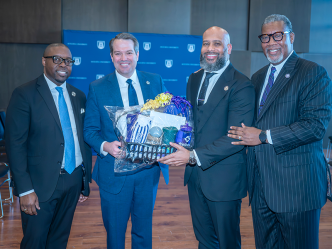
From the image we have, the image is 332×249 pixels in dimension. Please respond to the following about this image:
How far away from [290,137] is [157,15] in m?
6.09

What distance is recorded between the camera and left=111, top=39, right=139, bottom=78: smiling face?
80.7 inches

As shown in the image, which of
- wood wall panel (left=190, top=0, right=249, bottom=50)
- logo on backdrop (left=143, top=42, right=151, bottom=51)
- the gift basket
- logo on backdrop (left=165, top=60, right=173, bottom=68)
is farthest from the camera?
wood wall panel (left=190, top=0, right=249, bottom=50)

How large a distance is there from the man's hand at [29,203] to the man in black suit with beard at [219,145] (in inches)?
37.9

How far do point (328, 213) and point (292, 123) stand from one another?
2.83 meters

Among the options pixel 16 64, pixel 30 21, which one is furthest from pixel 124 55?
pixel 16 64

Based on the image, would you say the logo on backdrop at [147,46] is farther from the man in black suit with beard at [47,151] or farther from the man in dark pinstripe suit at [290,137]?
the man in dark pinstripe suit at [290,137]

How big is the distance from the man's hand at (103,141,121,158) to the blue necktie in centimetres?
30

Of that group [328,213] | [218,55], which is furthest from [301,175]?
[328,213]

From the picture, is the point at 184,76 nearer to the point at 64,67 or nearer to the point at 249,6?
the point at 249,6

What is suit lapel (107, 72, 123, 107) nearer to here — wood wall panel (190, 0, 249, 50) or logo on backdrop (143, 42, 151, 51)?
logo on backdrop (143, 42, 151, 51)

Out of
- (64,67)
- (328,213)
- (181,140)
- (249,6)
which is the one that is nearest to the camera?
(181,140)

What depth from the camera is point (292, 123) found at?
1.81m

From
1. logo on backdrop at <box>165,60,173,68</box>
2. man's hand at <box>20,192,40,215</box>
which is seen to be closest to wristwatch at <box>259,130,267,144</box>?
man's hand at <box>20,192,40,215</box>

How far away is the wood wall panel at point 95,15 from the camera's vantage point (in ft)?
22.9
